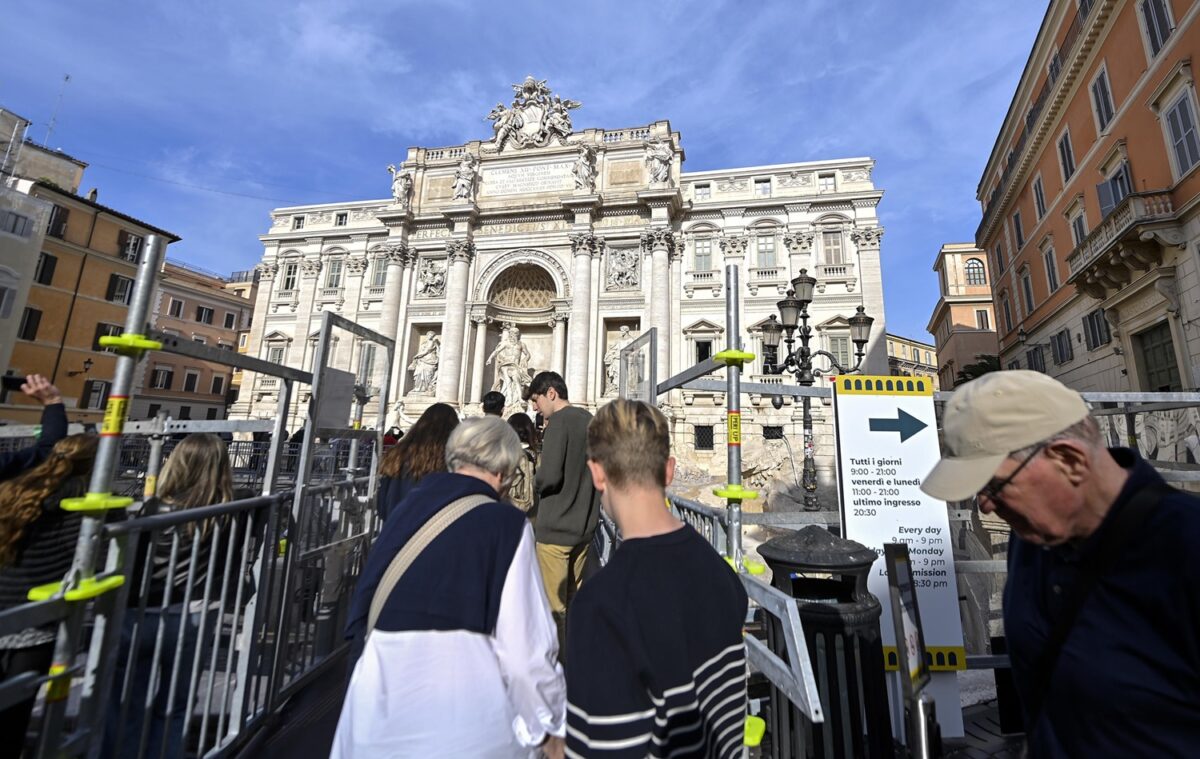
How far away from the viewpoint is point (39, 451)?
255cm

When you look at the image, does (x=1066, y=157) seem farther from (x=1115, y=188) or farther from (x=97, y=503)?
(x=97, y=503)

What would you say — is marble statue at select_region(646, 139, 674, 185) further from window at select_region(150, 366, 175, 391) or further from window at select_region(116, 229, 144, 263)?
window at select_region(150, 366, 175, 391)

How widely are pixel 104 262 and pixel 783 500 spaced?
106 feet

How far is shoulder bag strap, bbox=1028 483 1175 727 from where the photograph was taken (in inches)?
39.4

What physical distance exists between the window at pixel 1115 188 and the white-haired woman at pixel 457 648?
→ 16426 millimetres

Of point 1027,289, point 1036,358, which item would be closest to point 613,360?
point 1036,358

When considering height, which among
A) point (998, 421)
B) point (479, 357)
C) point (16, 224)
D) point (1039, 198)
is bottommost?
point (998, 421)

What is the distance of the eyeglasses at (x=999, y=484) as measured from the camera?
1.12m

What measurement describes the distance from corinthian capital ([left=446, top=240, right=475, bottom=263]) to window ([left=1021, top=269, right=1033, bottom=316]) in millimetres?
22583

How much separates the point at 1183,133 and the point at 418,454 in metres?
15.4

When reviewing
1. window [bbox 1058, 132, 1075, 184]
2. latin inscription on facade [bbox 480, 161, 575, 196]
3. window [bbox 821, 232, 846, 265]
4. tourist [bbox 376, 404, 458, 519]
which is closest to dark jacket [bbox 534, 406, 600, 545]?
tourist [bbox 376, 404, 458, 519]

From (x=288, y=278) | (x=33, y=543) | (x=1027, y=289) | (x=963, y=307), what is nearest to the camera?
(x=33, y=543)

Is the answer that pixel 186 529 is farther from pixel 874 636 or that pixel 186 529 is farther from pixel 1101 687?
pixel 874 636

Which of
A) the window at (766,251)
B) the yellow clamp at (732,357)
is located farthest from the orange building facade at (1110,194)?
the yellow clamp at (732,357)
